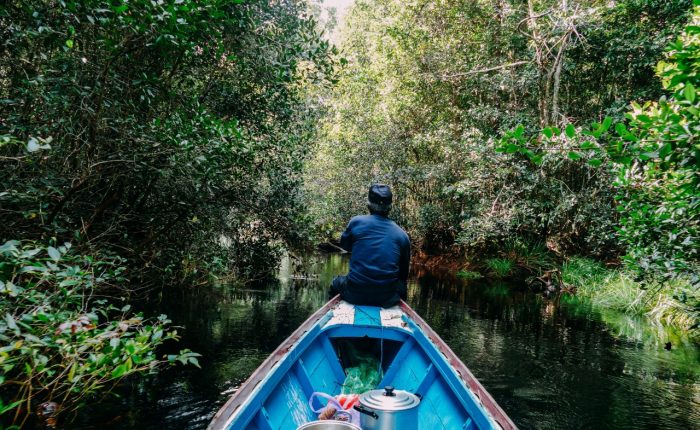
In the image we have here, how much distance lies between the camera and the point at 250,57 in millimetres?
6555

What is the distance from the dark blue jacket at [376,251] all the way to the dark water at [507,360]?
7.30ft

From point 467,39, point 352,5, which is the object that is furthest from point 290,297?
point 352,5

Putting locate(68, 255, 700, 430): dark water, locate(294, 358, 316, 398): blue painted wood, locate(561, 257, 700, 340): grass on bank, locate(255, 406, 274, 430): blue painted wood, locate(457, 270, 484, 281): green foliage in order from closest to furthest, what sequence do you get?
locate(255, 406, 274, 430): blue painted wood
locate(294, 358, 316, 398): blue painted wood
locate(68, 255, 700, 430): dark water
locate(561, 257, 700, 340): grass on bank
locate(457, 270, 484, 281): green foliage

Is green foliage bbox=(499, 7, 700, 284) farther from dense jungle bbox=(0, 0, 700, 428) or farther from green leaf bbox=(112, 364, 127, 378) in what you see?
green leaf bbox=(112, 364, 127, 378)

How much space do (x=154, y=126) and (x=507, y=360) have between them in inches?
245

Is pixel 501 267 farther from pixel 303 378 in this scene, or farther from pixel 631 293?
pixel 303 378

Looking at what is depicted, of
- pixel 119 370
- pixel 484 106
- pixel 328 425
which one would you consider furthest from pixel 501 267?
pixel 119 370

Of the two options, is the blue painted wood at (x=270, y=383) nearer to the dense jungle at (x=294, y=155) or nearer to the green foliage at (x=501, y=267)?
the dense jungle at (x=294, y=155)

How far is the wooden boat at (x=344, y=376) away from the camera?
7.64 feet

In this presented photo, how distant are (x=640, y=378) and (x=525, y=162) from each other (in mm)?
7366

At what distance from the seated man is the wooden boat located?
150mm

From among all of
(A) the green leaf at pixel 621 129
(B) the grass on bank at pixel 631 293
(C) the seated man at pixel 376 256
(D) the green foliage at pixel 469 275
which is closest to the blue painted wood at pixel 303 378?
(C) the seated man at pixel 376 256

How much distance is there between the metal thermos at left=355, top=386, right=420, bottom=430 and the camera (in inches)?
85.7

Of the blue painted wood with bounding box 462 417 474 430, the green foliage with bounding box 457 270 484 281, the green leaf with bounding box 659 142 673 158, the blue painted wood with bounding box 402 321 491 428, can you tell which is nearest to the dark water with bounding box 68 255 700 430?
the blue painted wood with bounding box 402 321 491 428
